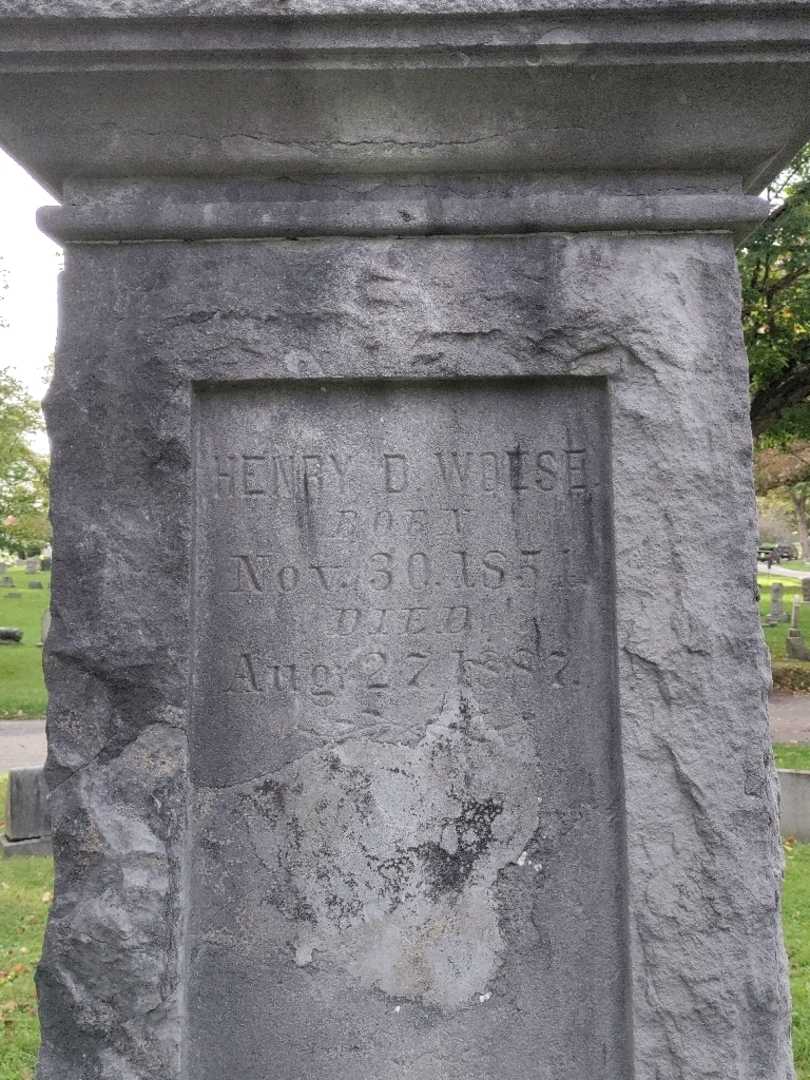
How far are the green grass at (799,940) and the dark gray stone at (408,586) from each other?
1.74m

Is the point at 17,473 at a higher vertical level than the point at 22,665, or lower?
higher

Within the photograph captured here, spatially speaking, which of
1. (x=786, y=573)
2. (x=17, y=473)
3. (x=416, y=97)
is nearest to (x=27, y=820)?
(x=416, y=97)

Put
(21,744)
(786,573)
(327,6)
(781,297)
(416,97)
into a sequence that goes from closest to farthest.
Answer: (327,6) → (416,97) → (21,744) → (781,297) → (786,573)

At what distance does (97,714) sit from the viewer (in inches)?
83.8

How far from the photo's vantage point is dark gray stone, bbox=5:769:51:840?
248 inches

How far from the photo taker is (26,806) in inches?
254

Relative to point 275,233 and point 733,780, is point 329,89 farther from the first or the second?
point 733,780

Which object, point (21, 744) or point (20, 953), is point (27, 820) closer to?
point (20, 953)

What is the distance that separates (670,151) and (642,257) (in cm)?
24

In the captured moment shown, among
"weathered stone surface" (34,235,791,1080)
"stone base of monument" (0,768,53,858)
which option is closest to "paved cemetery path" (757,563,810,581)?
"stone base of monument" (0,768,53,858)

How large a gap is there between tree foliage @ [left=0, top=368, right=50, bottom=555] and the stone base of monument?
1148 centimetres

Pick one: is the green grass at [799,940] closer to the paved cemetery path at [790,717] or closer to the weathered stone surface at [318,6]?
the weathered stone surface at [318,6]

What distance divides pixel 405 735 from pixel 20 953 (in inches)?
141

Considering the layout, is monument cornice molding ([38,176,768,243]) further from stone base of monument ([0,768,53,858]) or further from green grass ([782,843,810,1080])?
stone base of monument ([0,768,53,858])
